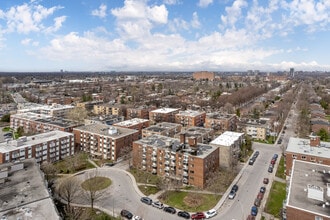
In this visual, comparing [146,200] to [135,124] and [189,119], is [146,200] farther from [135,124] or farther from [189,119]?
[189,119]

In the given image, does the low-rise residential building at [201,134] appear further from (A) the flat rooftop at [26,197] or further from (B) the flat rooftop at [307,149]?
(A) the flat rooftop at [26,197]

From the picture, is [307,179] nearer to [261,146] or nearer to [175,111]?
[261,146]

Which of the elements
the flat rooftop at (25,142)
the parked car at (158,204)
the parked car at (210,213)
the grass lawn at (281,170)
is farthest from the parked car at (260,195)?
the flat rooftop at (25,142)

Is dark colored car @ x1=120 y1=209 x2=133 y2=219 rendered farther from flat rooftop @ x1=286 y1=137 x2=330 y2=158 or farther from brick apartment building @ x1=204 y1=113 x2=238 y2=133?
brick apartment building @ x1=204 y1=113 x2=238 y2=133

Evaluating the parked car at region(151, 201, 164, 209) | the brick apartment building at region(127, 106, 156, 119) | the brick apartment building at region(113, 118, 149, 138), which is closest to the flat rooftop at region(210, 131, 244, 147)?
the parked car at region(151, 201, 164, 209)

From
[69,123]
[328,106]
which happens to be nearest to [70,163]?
[69,123]

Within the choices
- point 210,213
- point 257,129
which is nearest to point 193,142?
point 210,213
